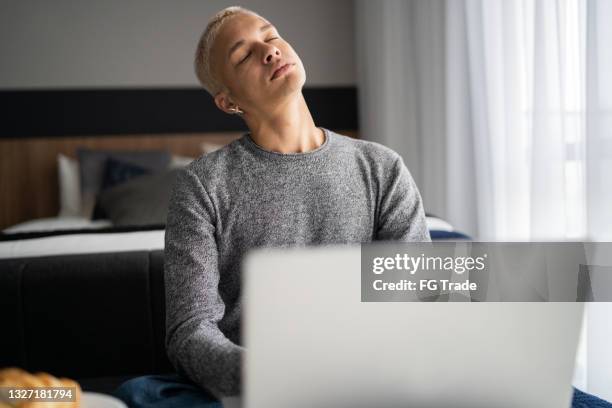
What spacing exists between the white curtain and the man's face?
3.54 feet

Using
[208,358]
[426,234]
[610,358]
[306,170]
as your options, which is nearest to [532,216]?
[610,358]

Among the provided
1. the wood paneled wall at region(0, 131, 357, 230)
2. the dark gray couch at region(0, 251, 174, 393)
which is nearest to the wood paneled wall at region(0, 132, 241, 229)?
the wood paneled wall at region(0, 131, 357, 230)

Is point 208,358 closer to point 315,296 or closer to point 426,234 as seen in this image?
point 315,296

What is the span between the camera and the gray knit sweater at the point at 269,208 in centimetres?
114

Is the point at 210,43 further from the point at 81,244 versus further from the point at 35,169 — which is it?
the point at 35,169

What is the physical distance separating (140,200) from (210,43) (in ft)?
7.40

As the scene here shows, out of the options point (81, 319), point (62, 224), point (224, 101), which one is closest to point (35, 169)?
point (62, 224)

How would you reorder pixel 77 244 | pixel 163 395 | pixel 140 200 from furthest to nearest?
1. pixel 140 200
2. pixel 77 244
3. pixel 163 395

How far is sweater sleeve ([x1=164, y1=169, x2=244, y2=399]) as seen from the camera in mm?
909

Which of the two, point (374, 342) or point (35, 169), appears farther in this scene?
point (35, 169)

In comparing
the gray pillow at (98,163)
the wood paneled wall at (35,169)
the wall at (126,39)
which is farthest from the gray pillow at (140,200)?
the wall at (126,39)

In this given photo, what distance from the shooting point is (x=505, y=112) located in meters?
2.61

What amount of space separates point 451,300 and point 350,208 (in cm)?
61

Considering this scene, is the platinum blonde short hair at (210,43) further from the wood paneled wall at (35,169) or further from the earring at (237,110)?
the wood paneled wall at (35,169)
